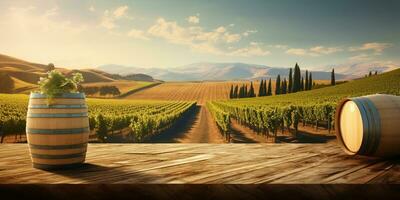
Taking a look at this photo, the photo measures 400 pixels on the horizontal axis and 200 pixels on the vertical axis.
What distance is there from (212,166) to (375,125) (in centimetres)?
100

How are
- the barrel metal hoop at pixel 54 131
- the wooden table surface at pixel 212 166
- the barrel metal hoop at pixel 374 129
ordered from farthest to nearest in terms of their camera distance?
the barrel metal hoop at pixel 374 129 < the barrel metal hoop at pixel 54 131 < the wooden table surface at pixel 212 166

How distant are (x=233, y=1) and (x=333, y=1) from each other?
25.1 feet

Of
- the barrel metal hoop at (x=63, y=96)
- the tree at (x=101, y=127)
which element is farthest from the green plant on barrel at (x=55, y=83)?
the tree at (x=101, y=127)

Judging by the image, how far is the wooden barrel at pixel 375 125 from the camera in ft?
7.64

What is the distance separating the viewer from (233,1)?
1516 cm

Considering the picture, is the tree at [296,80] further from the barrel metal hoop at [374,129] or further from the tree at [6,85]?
the barrel metal hoop at [374,129]

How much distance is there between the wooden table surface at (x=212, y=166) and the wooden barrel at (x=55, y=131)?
91mm

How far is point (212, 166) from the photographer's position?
2137mm

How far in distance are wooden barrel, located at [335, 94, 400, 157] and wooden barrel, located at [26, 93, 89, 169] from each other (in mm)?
1629

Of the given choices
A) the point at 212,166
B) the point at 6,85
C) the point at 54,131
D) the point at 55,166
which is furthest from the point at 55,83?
the point at 6,85

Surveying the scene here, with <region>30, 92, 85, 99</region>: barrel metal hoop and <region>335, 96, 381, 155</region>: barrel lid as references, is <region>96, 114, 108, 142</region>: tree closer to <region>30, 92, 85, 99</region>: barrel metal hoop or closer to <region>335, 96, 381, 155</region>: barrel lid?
<region>30, 92, 85, 99</region>: barrel metal hoop

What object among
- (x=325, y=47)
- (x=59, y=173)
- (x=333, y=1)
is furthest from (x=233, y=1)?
(x=59, y=173)

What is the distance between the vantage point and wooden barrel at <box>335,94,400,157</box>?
7.64ft

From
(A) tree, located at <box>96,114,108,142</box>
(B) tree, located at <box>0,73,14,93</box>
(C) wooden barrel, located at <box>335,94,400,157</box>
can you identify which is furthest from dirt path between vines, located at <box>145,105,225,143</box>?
(C) wooden barrel, located at <box>335,94,400,157</box>
